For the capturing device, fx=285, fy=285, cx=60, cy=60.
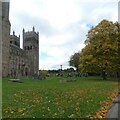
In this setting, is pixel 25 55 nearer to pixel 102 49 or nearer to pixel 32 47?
pixel 32 47

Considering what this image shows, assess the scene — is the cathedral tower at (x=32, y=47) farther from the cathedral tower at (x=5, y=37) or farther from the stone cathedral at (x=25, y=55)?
the cathedral tower at (x=5, y=37)

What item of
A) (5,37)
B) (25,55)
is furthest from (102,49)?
(25,55)

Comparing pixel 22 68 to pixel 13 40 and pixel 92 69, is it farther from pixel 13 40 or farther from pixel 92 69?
pixel 92 69

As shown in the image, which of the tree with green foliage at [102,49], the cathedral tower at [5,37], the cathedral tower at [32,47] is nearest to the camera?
the tree with green foliage at [102,49]

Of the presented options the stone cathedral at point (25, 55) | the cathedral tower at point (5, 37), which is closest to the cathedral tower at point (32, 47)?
the stone cathedral at point (25, 55)

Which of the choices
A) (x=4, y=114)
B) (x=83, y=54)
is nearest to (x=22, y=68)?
(x=83, y=54)

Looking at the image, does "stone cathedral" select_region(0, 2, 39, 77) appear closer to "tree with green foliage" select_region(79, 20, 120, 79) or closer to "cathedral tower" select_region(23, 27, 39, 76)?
"cathedral tower" select_region(23, 27, 39, 76)

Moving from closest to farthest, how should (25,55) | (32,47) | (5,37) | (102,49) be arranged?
1. (102,49)
2. (5,37)
3. (25,55)
4. (32,47)

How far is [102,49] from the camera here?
50.8 metres

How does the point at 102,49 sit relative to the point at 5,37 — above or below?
below

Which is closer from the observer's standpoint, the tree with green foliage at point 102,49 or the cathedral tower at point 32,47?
the tree with green foliage at point 102,49

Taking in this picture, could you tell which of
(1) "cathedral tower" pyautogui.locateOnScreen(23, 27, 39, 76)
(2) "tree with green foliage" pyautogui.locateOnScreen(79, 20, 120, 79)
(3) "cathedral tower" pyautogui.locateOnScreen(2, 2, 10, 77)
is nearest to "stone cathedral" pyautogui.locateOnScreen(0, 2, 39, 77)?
(1) "cathedral tower" pyautogui.locateOnScreen(23, 27, 39, 76)

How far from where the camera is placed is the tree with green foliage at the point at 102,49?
49625 millimetres

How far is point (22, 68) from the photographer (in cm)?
13162
